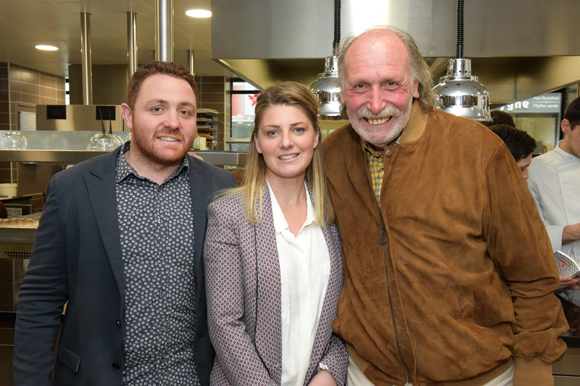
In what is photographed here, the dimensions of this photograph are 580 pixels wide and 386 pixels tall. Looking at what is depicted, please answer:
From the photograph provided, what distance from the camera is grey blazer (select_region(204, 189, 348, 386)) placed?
1.37 m

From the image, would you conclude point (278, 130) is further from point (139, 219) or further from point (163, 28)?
point (163, 28)

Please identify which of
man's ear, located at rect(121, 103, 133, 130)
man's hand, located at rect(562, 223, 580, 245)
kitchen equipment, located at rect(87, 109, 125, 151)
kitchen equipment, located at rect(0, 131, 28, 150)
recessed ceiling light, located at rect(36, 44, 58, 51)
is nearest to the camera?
man's ear, located at rect(121, 103, 133, 130)

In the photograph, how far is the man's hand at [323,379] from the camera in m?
1.44

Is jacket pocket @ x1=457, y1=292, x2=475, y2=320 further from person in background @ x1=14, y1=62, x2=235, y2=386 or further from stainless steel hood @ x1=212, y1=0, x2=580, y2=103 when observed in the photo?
stainless steel hood @ x1=212, y1=0, x2=580, y2=103

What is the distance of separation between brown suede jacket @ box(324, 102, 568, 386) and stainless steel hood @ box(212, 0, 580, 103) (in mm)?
1364

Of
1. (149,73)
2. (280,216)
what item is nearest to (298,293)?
(280,216)

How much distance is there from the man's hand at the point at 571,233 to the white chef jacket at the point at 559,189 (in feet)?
0.14

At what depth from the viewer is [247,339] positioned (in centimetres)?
139

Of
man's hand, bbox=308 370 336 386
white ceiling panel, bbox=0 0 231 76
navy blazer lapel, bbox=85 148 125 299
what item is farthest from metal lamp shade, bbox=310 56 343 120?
white ceiling panel, bbox=0 0 231 76

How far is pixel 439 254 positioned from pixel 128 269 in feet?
3.10

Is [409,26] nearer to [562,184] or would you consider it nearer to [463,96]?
[463,96]

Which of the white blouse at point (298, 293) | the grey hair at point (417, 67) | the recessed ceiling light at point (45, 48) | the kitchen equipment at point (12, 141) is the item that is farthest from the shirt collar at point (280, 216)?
the recessed ceiling light at point (45, 48)

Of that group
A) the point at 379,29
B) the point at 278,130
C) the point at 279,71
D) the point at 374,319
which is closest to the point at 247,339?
the point at 374,319

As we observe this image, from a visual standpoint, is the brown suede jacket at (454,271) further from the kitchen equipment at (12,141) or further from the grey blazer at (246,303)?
the kitchen equipment at (12,141)
